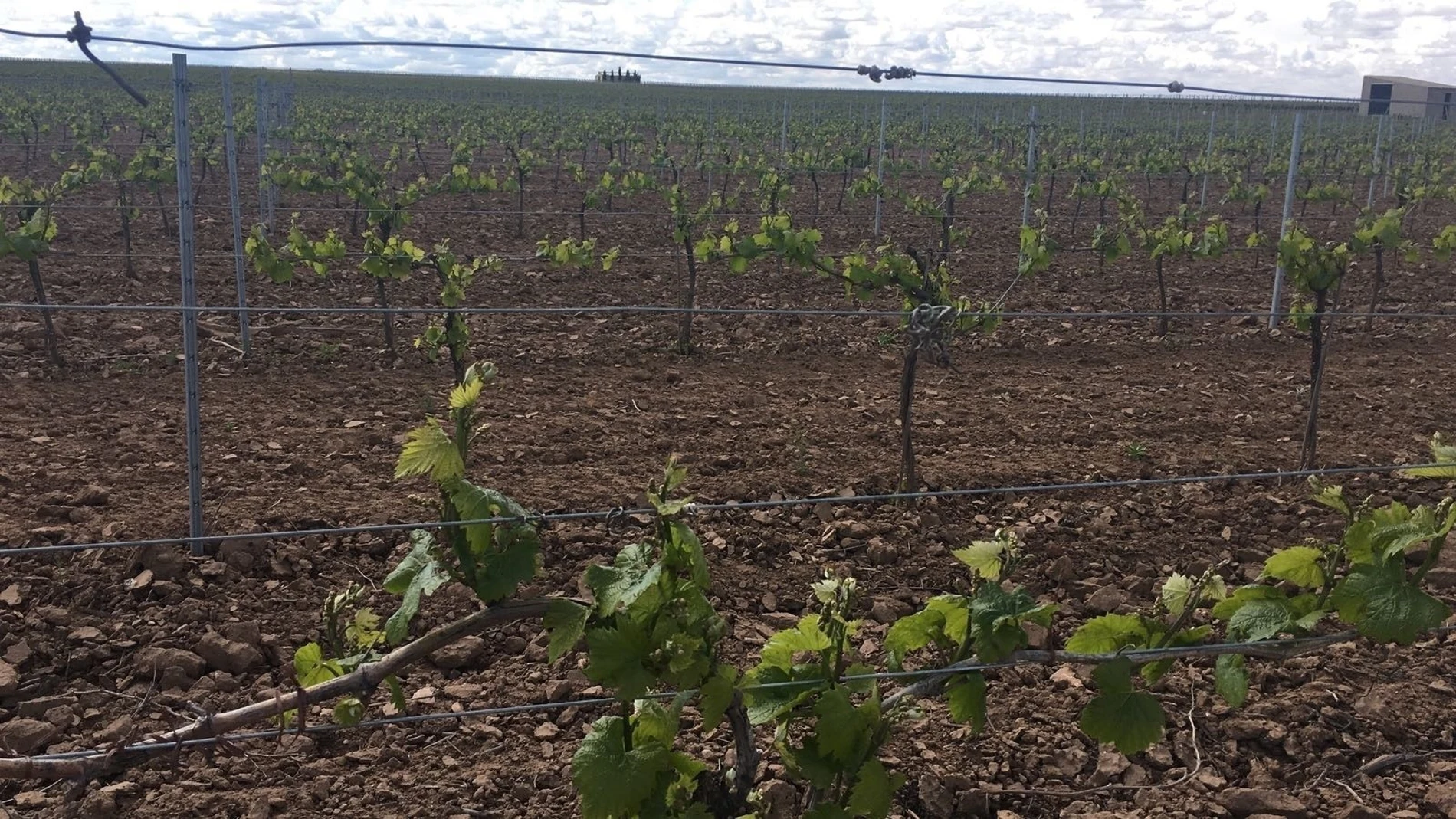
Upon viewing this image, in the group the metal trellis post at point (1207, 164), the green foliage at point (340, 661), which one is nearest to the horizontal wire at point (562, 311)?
the green foliage at point (340, 661)

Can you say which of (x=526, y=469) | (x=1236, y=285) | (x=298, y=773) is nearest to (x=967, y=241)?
(x=1236, y=285)

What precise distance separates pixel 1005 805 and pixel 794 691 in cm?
127

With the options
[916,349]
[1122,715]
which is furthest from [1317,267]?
[1122,715]

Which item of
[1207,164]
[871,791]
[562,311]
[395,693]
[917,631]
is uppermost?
[1207,164]

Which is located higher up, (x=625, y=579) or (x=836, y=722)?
(x=625, y=579)

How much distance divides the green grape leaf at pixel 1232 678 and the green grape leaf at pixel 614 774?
1.24 meters

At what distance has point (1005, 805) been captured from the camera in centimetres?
335

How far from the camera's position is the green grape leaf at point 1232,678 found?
256 cm

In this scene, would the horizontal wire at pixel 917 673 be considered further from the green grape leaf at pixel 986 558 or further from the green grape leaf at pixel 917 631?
the green grape leaf at pixel 986 558

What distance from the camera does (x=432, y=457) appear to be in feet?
7.18

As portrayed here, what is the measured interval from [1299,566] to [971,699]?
2.88 feet

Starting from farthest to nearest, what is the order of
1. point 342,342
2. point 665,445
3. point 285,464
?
1. point 342,342
2. point 665,445
3. point 285,464

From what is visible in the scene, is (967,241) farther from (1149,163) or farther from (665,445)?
(665,445)

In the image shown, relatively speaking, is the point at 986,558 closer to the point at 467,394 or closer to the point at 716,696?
the point at 716,696
